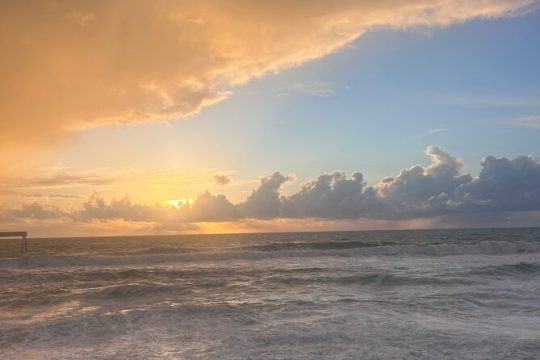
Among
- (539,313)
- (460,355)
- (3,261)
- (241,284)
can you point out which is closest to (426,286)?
(539,313)

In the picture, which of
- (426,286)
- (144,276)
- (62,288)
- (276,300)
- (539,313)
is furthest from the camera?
(144,276)

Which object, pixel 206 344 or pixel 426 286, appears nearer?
pixel 206 344

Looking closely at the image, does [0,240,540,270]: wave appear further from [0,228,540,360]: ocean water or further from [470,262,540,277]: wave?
[470,262,540,277]: wave

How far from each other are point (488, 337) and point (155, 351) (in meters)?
7.57

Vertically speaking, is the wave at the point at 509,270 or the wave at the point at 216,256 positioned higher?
the wave at the point at 509,270

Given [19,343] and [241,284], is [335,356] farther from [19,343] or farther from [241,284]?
[241,284]

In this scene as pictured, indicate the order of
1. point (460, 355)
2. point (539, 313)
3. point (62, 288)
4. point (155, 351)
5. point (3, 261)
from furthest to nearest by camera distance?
point (3, 261)
point (62, 288)
point (539, 313)
point (155, 351)
point (460, 355)

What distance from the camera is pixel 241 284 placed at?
23.9m

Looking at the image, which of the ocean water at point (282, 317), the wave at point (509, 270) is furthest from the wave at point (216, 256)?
the wave at point (509, 270)

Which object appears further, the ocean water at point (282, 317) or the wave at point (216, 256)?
the wave at point (216, 256)

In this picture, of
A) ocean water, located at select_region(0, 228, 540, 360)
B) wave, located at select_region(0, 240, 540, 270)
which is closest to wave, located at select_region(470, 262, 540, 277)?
ocean water, located at select_region(0, 228, 540, 360)

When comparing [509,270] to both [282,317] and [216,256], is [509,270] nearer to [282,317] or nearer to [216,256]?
[282,317]

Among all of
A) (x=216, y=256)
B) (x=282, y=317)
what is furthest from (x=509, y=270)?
(x=216, y=256)

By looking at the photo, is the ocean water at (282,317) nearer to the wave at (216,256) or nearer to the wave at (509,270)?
the wave at (509,270)
